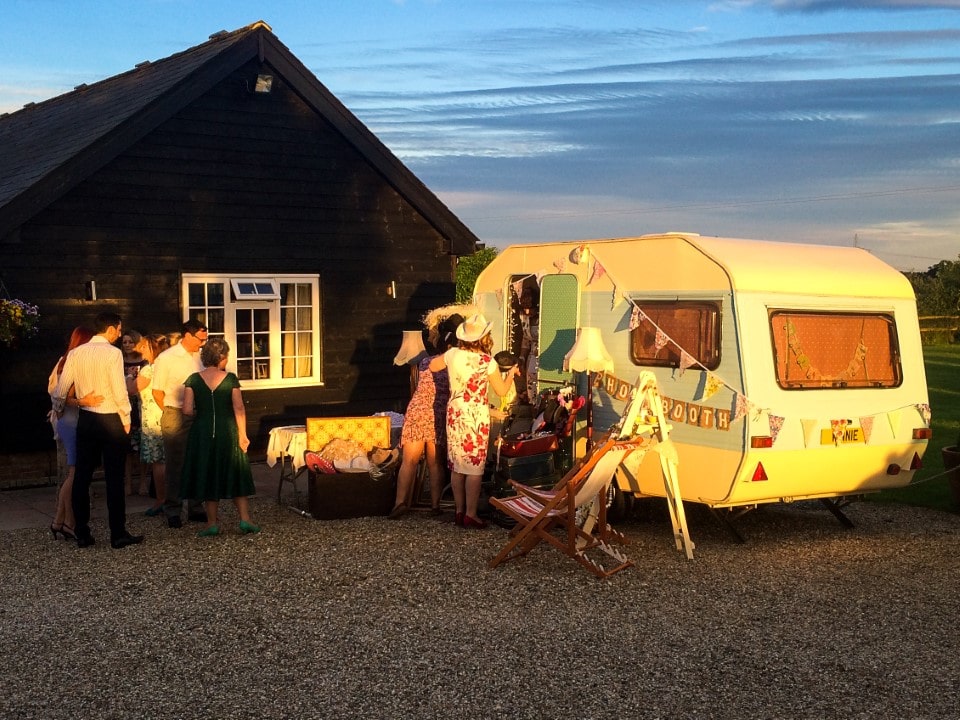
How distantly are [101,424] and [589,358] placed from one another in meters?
3.88

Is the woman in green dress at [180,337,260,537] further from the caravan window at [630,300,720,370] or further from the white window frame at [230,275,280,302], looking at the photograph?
the white window frame at [230,275,280,302]

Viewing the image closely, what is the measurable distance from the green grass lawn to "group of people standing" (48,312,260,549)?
5.71 metres

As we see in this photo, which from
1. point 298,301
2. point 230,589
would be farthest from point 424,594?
point 298,301

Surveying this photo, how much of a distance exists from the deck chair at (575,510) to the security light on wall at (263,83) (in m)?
6.97

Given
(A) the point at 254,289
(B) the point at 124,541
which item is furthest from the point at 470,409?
(A) the point at 254,289

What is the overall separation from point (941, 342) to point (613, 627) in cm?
4286

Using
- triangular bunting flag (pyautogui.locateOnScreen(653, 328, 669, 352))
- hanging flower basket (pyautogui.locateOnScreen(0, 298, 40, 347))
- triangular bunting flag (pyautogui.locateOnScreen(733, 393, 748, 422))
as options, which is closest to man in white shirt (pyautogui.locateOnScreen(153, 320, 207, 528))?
hanging flower basket (pyautogui.locateOnScreen(0, 298, 40, 347))

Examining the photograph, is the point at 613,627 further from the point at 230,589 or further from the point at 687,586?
the point at 230,589

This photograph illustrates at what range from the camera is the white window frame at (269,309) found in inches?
536

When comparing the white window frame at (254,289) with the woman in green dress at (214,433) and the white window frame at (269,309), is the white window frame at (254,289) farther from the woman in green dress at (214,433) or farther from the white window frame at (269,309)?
the woman in green dress at (214,433)

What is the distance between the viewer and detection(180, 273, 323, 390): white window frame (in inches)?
536

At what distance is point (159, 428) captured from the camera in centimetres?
1038

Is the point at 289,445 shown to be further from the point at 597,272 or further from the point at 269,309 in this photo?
the point at 269,309

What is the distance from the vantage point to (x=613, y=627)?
710 cm
